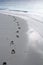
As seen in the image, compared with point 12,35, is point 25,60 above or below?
below

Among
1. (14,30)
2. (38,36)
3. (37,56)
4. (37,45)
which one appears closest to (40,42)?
(37,45)

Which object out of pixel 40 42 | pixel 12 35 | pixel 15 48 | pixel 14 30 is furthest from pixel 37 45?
pixel 14 30

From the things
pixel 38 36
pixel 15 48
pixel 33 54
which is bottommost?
pixel 33 54

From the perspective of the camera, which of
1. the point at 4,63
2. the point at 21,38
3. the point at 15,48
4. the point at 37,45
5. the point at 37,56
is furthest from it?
the point at 21,38

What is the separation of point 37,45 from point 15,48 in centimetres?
84

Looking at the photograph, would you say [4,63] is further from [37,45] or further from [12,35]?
[12,35]

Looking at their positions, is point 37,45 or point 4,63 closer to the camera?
point 4,63

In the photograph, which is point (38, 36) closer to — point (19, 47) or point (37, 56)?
point (19, 47)

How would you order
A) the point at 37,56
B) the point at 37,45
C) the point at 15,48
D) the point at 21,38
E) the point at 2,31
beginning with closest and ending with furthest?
the point at 37,56, the point at 15,48, the point at 37,45, the point at 21,38, the point at 2,31

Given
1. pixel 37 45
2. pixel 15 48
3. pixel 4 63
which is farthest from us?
pixel 37 45

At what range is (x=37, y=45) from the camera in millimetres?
7348

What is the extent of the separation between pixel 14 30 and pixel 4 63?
3491 millimetres

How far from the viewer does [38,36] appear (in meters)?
8.42

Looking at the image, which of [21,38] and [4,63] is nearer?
[4,63]
